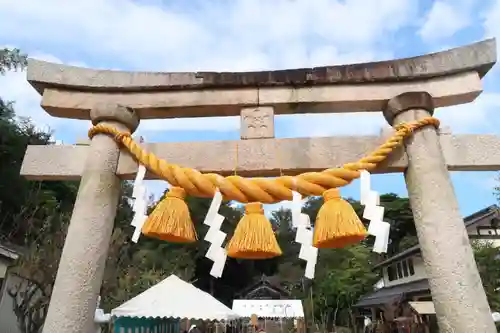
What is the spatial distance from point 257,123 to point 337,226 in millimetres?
1090

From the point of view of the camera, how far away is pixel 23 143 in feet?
47.1

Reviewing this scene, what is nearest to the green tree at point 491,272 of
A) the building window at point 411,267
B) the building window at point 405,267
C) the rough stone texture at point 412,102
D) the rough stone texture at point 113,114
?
the building window at point 411,267

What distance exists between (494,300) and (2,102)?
17095mm

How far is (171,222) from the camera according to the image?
258 centimetres

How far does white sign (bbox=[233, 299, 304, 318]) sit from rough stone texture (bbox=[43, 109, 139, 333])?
16.1 metres

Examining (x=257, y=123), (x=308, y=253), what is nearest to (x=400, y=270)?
(x=257, y=123)

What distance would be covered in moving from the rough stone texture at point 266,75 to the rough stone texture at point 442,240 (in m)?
0.37

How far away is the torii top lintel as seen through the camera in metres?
3.07

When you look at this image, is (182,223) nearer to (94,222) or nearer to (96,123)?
(94,222)

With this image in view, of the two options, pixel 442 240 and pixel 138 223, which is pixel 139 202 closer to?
pixel 138 223

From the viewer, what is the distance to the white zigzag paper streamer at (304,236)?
2.55m

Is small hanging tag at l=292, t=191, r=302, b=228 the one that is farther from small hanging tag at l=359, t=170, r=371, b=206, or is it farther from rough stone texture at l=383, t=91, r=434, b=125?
rough stone texture at l=383, t=91, r=434, b=125

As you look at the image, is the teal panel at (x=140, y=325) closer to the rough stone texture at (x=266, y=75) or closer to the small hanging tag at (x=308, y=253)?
the rough stone texture at (x=266, y=75)

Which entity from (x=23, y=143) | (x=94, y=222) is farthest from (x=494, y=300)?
(x=23, y=143)
